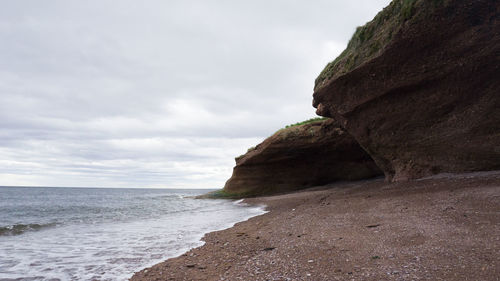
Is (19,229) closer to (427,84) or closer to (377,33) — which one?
(377,33)

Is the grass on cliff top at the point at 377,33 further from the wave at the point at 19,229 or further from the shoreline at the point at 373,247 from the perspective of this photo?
the wave at the point at 19,229

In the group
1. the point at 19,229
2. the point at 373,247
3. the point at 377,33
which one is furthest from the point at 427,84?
the point at 19,229

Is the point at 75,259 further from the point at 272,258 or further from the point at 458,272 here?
the point at 458,272

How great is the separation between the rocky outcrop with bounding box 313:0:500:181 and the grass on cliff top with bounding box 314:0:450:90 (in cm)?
3

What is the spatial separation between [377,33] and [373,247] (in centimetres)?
1019

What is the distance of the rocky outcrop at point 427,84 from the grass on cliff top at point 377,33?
3 cm

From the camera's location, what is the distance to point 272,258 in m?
5.46

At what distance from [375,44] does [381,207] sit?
23.3ft

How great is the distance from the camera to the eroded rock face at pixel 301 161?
2417 cm

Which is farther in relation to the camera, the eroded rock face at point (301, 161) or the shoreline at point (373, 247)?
the eroded rock face at point (301, 161)

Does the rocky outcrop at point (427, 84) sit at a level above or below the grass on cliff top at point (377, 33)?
below

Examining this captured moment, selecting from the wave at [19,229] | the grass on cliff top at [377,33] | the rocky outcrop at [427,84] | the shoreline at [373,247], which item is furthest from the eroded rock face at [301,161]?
the wave at [19,229]

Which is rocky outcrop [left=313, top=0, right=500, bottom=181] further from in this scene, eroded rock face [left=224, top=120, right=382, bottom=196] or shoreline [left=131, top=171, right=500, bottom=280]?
eroded rock face [left=224, top=120, right=382, bottom=196]

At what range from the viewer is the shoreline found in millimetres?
4113
